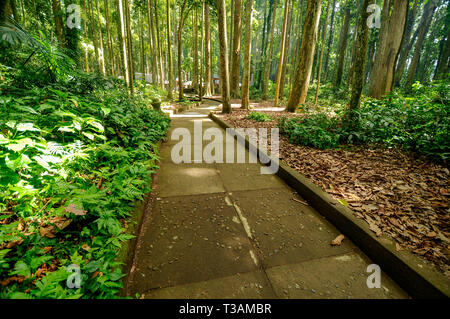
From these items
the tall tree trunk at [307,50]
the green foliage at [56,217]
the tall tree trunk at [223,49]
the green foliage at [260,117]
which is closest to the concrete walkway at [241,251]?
the green foliage at [56,217]

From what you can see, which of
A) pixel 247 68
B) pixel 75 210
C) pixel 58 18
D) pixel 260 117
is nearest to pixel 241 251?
pixel 75 210

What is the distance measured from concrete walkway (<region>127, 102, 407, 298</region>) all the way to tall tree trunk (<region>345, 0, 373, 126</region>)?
3180mm

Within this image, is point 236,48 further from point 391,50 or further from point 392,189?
point 392,189

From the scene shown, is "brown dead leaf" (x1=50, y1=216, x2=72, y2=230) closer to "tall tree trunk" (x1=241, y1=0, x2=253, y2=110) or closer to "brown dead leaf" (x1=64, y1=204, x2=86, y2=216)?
"brown dead leaf" (x1=64, y1=204, x2=86, y2=216)

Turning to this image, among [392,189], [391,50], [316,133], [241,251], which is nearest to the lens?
[241,251]

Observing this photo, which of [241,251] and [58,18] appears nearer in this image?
[241,251]

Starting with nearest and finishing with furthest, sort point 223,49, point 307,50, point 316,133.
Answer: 1. point 316,133
2. point 307,50
3. point 223,49

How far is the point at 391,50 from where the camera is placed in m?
7.14

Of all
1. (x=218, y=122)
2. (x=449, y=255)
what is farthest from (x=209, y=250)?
(x=218, y=122)

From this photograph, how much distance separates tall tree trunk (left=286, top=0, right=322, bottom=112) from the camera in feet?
27.4

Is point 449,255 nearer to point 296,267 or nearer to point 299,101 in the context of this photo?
point 296,267

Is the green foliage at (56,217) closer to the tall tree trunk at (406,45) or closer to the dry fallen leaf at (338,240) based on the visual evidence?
the dry fallen leaf at (338,240)

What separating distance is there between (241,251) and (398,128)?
447 centimetres

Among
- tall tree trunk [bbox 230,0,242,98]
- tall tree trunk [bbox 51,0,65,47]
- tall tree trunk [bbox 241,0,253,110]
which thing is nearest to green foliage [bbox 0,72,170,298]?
tall tree trunk [bbox 51,0,65,47]
